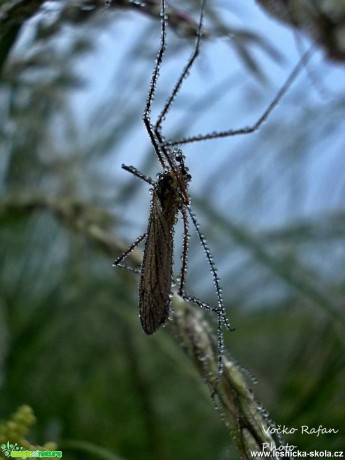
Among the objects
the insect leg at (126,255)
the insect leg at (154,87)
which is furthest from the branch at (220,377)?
the insect leg at (154,87)

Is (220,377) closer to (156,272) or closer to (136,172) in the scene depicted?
(156,272)

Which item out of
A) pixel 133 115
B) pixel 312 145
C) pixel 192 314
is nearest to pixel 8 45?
pixel 192 314

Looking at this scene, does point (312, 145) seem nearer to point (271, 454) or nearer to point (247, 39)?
point (247, 39)

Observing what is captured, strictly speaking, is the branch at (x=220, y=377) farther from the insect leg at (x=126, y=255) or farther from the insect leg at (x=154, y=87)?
the insect leg at (x=154, y=87)

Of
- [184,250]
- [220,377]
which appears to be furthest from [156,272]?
[220,377]

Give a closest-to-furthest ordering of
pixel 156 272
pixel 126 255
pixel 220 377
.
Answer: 1. pixel 220 377
2. pixel 156 272
3. pixel 126 255

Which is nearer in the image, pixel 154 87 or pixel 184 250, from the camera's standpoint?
pixel 154 87


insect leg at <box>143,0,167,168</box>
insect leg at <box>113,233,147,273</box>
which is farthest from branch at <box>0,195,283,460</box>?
insect leg at <box>143,0,167,168</box>

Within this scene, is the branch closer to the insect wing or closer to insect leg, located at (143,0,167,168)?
the insect wing

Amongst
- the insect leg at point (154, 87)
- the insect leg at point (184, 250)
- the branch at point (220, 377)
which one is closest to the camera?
the branch at point (220, 377)
